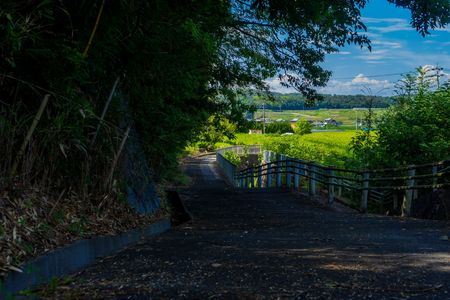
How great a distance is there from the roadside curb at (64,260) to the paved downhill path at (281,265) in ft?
0.56

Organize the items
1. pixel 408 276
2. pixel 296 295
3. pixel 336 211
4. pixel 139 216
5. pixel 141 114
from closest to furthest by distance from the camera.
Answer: pixel 296 295 < pixel 408 276 < pixel 139 216 < pixel 141 114 < pixel 336 211

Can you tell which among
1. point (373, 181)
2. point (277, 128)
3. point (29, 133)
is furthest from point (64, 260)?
point (277, 128)

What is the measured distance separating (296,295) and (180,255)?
6.95ft

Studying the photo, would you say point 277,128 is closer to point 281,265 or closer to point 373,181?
point 373,181

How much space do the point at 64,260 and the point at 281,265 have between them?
196cm

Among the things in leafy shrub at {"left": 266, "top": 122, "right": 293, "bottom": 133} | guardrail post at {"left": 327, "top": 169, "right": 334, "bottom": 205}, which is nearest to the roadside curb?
guardrail post at {"left": 327, "top": 169, "right": 334, "bottom": 205}

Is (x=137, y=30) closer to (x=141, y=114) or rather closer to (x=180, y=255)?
(x=180, y=255)

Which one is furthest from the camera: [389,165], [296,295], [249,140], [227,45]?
[249,140]

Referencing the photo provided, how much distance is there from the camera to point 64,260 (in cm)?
467

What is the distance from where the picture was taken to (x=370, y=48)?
515 inches

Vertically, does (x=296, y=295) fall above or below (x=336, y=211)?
above

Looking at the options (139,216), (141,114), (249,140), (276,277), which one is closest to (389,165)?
(141,114)

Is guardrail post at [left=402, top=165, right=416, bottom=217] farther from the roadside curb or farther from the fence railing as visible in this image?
the roadside curb

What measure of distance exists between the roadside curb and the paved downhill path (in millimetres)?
170
